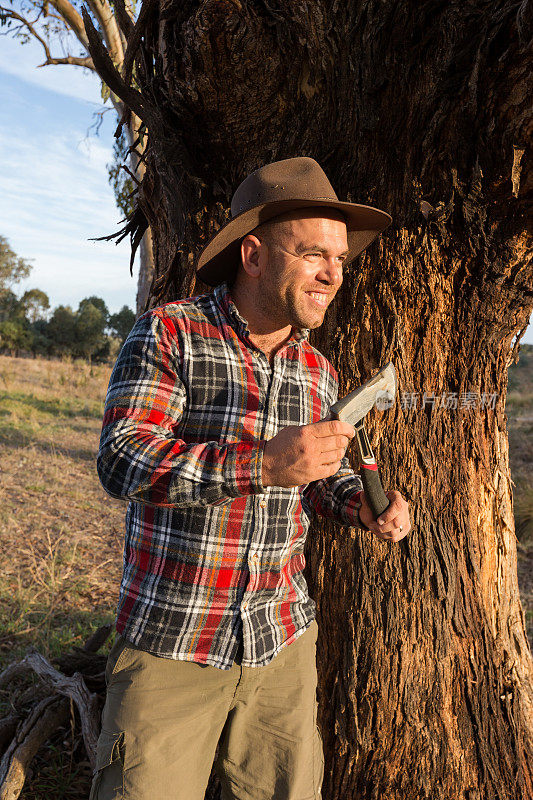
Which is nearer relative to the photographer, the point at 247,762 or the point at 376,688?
the point at 247,762

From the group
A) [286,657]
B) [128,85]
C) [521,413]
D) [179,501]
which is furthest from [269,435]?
[521,413]

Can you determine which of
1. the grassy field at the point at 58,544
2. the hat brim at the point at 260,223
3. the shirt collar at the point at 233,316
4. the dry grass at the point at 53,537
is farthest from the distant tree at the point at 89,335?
the shirt collar at the point at 233,316

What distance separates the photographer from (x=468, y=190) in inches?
92.8

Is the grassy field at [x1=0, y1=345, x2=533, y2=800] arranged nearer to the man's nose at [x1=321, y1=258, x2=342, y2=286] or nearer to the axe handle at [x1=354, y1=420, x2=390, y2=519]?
the axe handle at [x1=354, y1=420, x2=390, y2=519]

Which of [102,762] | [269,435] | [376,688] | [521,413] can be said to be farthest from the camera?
[521,413]

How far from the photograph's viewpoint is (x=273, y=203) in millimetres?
1973

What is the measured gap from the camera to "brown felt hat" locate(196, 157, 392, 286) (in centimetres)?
196

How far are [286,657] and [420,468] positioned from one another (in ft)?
3.14

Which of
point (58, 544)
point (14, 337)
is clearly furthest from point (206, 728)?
point (14, 337)

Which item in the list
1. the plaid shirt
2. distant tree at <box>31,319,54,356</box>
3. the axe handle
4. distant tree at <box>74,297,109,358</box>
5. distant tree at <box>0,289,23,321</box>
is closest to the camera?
the plaid shirt

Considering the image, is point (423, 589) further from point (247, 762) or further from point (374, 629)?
point (247, 762)

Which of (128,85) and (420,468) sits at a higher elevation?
(128,85)

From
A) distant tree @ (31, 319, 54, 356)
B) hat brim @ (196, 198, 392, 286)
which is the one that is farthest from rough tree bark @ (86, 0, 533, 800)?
distant tree @ (31, 319, 54, 356)

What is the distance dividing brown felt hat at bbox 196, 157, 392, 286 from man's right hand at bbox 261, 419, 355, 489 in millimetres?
843
